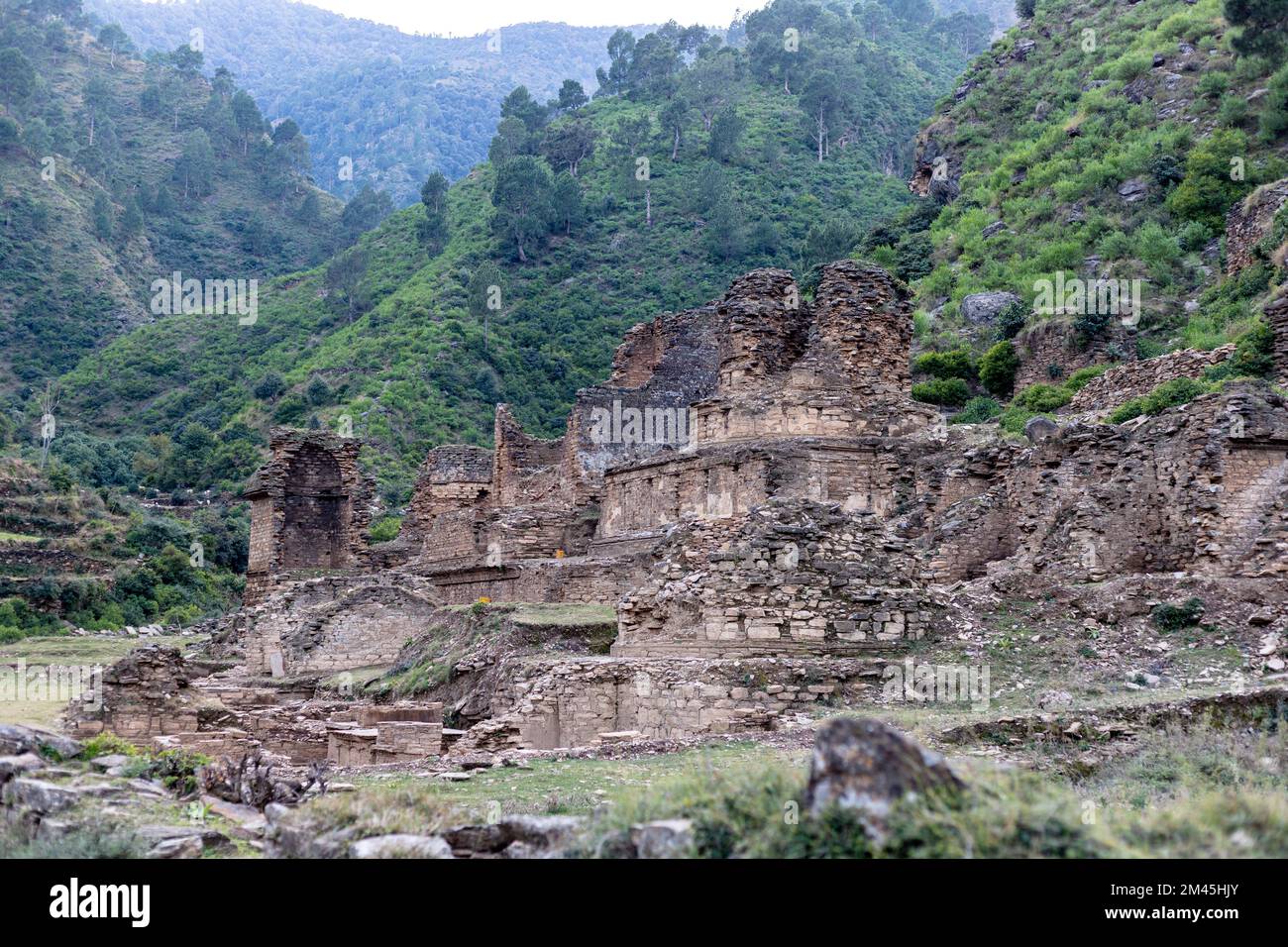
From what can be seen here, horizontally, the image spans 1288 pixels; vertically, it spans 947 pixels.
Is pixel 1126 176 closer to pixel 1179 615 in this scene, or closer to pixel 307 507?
pixel 307 507

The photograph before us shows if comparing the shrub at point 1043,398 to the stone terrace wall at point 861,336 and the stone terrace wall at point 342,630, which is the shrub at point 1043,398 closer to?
the stone terrace wall at point 861,336

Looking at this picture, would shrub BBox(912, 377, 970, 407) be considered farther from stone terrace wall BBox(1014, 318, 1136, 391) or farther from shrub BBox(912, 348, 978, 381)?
stone terrace wall BBox(1014, 318, 1136, 391)

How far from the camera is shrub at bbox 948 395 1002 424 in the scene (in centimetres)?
3400

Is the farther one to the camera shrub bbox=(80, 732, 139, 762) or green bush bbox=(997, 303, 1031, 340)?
green bush bbox=(997, 303, 1031, 340)

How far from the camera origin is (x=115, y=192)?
324 ft

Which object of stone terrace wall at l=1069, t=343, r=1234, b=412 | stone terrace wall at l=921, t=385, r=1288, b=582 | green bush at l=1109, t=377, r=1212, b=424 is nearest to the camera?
stone terrace wall at l=921, t=385, r=1288, b=582

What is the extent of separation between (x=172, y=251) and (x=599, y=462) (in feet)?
234

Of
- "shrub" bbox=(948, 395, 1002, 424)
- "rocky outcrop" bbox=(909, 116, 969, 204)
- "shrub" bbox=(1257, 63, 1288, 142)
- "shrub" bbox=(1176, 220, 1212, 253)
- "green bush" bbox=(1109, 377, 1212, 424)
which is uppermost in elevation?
"rocky outcrop" bbox=(909, 116, 969, 204)

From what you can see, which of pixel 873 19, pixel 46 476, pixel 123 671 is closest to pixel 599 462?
pixel 123 671

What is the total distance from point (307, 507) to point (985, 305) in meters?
20.1

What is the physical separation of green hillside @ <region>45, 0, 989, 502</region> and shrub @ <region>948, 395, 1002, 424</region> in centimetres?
1542

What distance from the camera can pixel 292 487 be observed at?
110 ft

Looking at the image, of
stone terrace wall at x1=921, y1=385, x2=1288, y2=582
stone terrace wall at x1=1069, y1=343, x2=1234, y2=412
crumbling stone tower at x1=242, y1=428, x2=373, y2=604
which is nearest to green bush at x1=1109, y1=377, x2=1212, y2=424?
stone terrace wall at x1=1069, y1=343, x2=1234, y2=412
